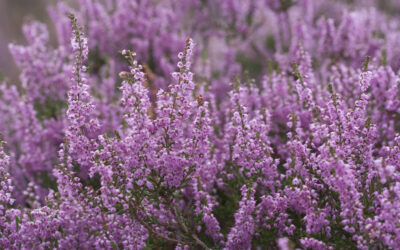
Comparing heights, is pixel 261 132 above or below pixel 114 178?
above

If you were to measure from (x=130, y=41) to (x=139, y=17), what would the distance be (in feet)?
1.46

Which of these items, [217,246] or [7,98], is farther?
[7,98]

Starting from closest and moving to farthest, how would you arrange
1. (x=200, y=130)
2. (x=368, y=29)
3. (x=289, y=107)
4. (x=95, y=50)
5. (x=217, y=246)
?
(x=200, y=130), (x=217, y=246), (x=289, y=107), (x=368, y=29), (x=95, y=50)

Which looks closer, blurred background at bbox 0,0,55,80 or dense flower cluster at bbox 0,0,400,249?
dense flower cluster at bbox 0,0,400,249

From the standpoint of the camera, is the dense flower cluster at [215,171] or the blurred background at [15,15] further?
the blurred background at [15,15]

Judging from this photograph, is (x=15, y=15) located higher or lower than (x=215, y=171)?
higher

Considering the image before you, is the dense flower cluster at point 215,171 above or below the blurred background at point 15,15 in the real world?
below

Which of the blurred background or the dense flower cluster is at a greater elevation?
the blurred background

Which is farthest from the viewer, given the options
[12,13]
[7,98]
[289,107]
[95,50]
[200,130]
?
[12,13]

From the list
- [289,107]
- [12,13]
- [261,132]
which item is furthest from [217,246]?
[12,13]

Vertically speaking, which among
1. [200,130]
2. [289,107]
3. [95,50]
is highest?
[95,50]

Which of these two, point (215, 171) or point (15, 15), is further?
point (15, 15)

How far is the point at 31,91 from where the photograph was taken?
602 cm

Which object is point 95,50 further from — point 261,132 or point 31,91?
point 261,132
